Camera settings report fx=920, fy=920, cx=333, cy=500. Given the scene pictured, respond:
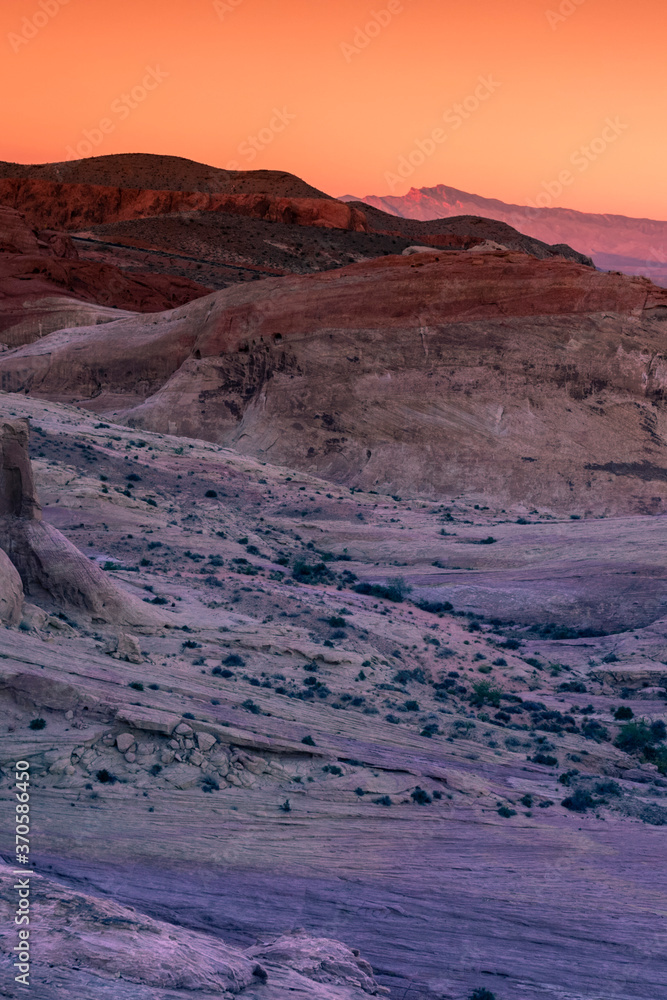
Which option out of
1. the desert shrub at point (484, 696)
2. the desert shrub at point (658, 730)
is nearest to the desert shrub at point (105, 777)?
the desert shrub at point (484, 696)

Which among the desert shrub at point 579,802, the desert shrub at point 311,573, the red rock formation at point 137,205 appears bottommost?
the desert shrub at point 579,802

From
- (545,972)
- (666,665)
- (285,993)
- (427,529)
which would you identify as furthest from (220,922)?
(427,529)

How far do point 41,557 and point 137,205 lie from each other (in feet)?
358

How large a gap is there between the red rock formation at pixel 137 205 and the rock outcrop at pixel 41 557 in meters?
99.0

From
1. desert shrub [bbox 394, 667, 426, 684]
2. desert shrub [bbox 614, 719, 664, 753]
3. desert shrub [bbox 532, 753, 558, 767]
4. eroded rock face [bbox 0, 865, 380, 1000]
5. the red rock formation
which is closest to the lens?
eroded rock face [bbox 0, 865, 380, 1000]

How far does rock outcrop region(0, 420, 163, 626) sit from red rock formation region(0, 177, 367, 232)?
99.0m

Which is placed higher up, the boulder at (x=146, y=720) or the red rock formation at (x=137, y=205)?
the red rock formation at (x=137, y=205)

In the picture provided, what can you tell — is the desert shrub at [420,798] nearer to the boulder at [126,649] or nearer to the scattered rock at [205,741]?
the scattered rock at [205,741]

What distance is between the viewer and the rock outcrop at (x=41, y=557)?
14.3 meters

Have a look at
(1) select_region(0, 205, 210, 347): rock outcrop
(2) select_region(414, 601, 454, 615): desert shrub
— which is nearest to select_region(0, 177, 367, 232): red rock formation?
(1) select_region(0, 205, 210, 347): rock outcrop

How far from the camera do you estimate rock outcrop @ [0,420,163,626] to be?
14.3m

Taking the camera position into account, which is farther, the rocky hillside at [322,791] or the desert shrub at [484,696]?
the desert shrub at [484,696]

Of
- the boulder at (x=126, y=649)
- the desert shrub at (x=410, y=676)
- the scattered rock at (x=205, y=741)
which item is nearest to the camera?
the scattered rock at (x=205, y=741)

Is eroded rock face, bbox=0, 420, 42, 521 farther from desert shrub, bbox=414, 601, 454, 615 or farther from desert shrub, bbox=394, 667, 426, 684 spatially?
desert shrub, bbox=414, 601, 454, 615
